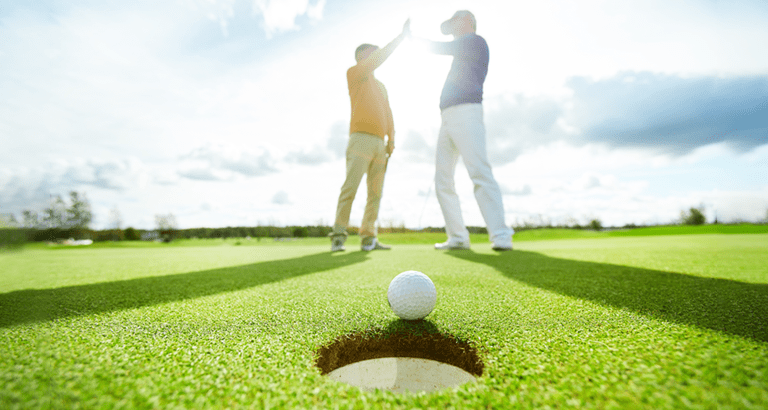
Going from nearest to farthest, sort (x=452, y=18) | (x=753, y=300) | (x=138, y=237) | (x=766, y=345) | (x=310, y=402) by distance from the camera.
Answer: (x=310, y=402) < (x=766, y=345) < (x=753, y=300) < (x=452, y=18) < (x=138, y=237)

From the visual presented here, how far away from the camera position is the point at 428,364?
1.72m

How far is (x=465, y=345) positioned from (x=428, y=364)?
0.31 metres

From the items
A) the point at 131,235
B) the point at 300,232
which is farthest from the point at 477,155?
the point at 131,235

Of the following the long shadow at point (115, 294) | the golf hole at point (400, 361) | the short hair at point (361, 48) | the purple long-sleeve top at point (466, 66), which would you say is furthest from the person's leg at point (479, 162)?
the golf hole at point (400, 361)

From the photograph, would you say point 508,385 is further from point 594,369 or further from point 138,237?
point 138,237

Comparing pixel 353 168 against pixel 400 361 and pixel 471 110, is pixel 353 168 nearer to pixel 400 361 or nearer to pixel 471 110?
pixel 471 110

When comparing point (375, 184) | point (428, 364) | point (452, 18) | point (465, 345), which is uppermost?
point (452, 18)

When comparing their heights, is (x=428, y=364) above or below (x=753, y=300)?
below

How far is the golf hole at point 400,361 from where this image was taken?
1574mm

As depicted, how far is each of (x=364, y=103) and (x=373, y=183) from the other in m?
1.46

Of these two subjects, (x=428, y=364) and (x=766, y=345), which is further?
(x=428, y=364)

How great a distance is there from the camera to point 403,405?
983 mm

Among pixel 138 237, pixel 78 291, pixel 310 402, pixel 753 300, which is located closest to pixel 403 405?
pixel 310 402

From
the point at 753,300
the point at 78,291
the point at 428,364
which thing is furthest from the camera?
the point at 78,291
